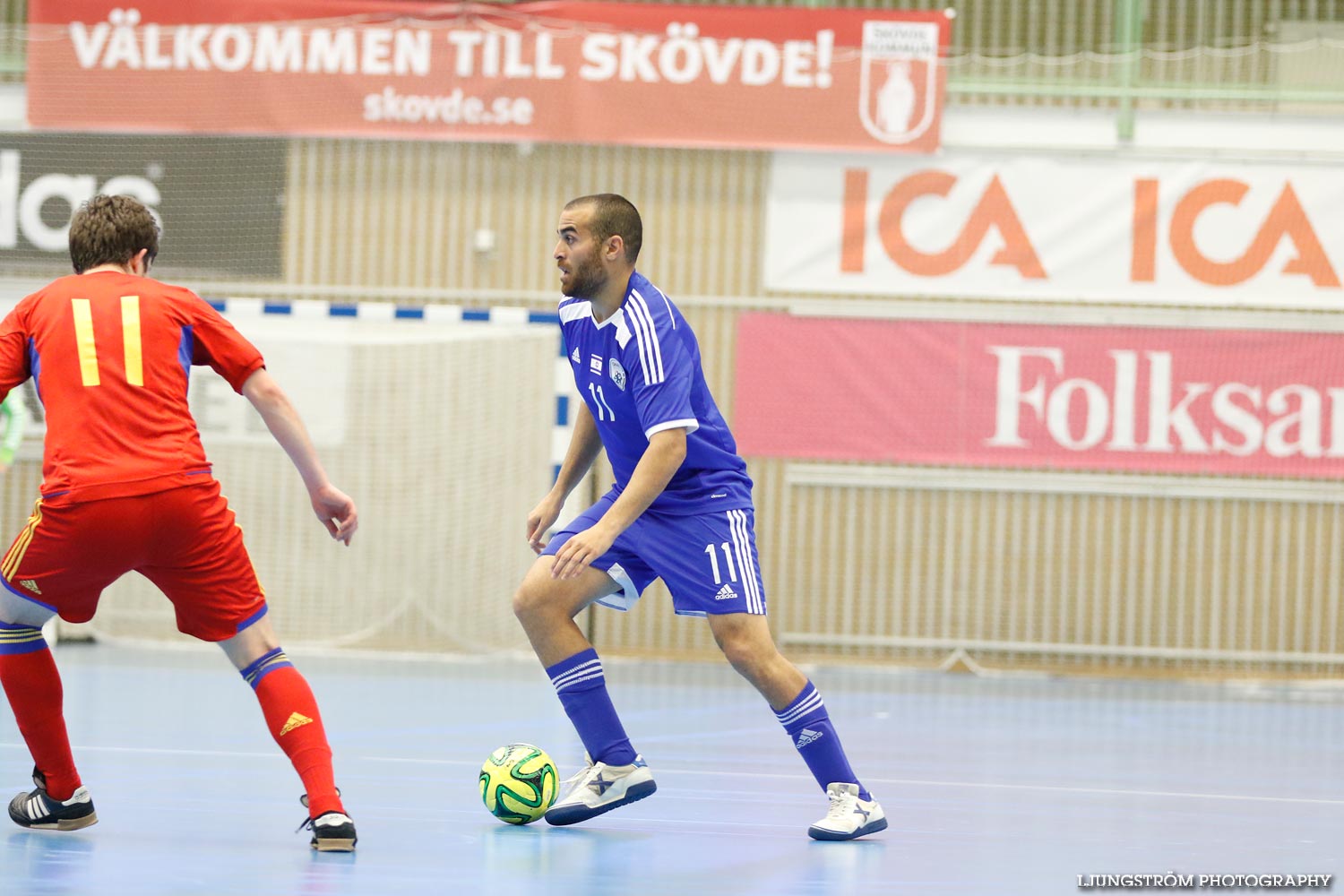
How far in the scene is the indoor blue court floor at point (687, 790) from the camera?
13.5 ft

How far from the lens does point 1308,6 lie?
39.9ft

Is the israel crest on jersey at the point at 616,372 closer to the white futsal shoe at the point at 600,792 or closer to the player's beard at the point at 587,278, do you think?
the player's beard at the point at 587,278

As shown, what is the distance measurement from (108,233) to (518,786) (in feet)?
6.72

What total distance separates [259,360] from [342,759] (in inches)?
95.0

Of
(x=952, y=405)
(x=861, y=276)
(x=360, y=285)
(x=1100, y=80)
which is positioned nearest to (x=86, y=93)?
(x=360, y=285)

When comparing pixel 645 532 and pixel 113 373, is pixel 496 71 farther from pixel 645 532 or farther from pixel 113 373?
pixel 113 373

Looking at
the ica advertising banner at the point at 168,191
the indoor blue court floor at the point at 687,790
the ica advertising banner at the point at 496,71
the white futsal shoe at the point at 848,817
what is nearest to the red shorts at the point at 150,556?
the indoor blue court floor at the point at 687,790

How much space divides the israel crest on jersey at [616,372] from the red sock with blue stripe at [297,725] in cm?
128

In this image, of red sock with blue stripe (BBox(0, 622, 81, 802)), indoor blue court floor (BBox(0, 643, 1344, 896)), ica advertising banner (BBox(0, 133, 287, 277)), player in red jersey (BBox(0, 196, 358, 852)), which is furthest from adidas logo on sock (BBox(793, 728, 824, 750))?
ica advertising banner (BBox(0, 133, 287, 277))

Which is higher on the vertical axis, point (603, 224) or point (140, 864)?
point (603, 224)

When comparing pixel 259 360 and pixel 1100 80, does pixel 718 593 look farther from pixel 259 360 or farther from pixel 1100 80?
pixel 1100 80

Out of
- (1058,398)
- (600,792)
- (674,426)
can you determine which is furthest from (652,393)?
(1058,398)

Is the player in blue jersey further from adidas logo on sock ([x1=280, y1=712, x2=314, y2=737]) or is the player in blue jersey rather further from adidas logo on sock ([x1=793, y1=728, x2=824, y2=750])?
adidas logo on sock ([x1=280, y1=712, x2=314, y2=737])

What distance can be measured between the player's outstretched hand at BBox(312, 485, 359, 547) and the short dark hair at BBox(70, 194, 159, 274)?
0.87 meters
